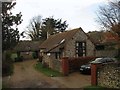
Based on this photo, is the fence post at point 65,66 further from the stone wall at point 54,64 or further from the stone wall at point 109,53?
the stone wall at point 109,53

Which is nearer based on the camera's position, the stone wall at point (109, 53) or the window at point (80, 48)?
the window at point (80, 48)

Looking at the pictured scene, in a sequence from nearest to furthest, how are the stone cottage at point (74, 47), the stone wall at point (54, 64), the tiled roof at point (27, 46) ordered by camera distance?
the stone wall at point (54, 64), the stone cottage at point (74, 47), the tiled roof at point (27, 46)

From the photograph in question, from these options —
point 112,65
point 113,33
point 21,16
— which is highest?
point 21,16

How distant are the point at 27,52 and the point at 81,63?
36092mm

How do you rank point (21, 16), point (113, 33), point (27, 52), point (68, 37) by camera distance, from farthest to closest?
point (27, 52), point (68, 37), point (21, 16), point (113, 33)

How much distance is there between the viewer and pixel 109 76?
21953 mm

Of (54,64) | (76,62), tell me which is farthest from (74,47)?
(76,62)

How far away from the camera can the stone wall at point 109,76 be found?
21.2 m

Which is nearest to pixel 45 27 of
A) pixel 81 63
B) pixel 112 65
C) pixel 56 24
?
pixel 56 24

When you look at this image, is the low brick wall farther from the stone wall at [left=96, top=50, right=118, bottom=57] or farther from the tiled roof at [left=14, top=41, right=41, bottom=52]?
the tiled roof at [left=14, top=41, right=41, bottom=52]

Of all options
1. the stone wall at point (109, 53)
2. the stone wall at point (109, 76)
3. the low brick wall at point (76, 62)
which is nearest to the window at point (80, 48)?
the stone wall at point (109, 53)

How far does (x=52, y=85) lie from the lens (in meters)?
24.0

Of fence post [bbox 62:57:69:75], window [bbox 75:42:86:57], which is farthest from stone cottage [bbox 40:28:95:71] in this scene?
fence post [bbox 62:57:69:75]

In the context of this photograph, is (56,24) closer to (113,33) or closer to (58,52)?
(58,52)
